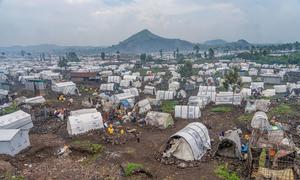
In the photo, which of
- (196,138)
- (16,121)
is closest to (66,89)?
Answer: (16,121)

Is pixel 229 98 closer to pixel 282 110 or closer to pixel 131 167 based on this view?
pixel 282 110

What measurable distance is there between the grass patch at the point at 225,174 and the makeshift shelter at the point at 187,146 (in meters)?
1.71

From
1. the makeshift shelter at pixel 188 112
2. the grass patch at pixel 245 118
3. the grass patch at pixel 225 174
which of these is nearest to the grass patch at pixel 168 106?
the makeshift shelter at pixel 188 112

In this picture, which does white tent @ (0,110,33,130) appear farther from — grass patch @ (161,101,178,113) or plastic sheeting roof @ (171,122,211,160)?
grass patch @ (161,101,178,113)

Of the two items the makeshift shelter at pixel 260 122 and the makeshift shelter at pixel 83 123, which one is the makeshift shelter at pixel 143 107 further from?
the makeshift shelter at pixel 260 122

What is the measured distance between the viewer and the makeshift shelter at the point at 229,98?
Result: 30.9 m

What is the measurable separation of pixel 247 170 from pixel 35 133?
1616 cm

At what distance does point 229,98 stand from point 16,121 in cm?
2126

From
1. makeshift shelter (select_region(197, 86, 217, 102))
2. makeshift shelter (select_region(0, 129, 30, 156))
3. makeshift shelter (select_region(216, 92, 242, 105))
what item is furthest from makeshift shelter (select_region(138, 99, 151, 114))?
makeshift shelter (select_region(0, 129, 30, 156))

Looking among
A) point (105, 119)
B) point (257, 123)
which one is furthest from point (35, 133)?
point (257, 123)

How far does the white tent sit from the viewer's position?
2094 cm

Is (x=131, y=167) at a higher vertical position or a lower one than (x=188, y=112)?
lower

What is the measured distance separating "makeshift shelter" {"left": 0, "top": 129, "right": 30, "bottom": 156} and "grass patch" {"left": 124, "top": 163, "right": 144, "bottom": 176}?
7386mm

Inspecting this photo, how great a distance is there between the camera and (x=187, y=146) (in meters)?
16.5
